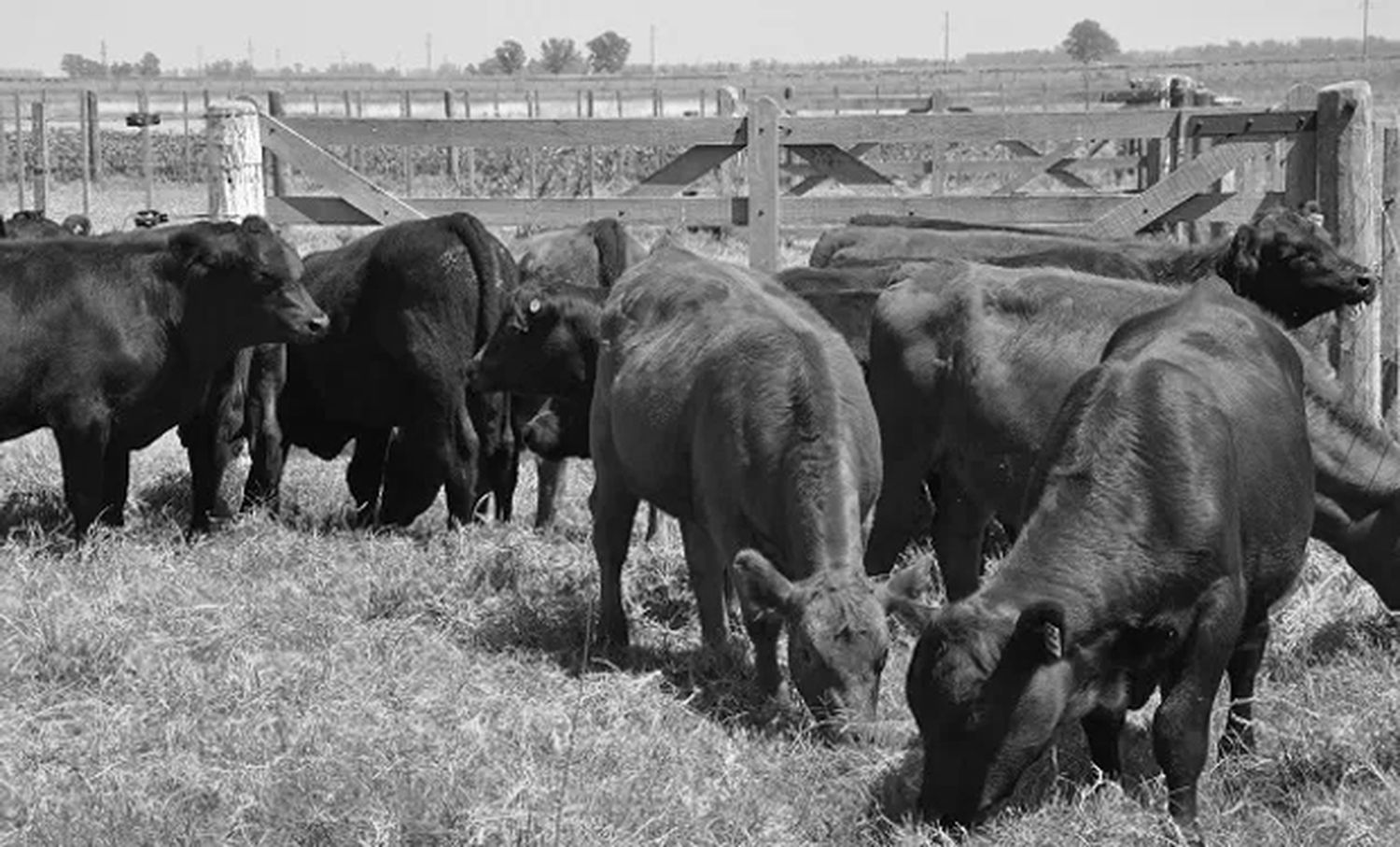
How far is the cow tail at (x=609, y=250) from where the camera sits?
12.2 metres

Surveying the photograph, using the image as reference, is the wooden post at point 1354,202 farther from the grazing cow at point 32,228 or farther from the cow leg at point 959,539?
the grazing cow at point 32,228

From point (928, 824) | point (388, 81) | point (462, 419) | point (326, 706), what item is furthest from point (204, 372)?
point (388, 81)

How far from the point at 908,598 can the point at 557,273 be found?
6.59m

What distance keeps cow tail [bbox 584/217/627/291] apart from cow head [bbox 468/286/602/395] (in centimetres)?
184

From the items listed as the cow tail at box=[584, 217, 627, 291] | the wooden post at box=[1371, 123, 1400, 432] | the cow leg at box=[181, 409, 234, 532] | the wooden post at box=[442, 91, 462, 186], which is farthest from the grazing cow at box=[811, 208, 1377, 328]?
the wooden post at box=[442, 91, 462, 186]

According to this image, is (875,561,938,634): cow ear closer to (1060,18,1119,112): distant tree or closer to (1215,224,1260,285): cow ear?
(1215,224,1260,285): cow ear

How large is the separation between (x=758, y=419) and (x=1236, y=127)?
5449 mm

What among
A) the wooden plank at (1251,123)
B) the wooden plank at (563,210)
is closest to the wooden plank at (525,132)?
the wooden plank at (563,210)

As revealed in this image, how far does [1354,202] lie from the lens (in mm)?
10477

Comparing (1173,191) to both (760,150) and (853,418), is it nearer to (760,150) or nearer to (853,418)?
(760,150)

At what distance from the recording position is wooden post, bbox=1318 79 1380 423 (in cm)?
1043

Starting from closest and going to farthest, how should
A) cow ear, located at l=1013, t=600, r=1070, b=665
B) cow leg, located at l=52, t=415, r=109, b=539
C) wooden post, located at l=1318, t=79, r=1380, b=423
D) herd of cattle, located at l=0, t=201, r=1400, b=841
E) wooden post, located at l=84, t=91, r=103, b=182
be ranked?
Result: cow ear, located at l=1013, t=600, r=1070, b=665, herd of cattle, located at l=0, t=201, r=1400, b=841, cow leg, located at l=52, t=415, r=109, b=539, wooden post, located at l=1318, t=79, r=1380, b=423, wooden post, located at l=84, t=91, r=103, b=182

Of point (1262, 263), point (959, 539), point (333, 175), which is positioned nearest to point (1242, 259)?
point (1262, 263)

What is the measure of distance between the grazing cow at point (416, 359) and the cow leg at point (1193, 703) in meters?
5.72
